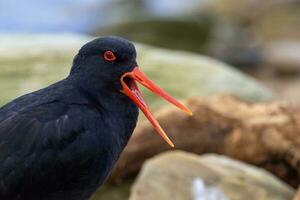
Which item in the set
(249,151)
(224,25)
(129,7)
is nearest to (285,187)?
(249,151)

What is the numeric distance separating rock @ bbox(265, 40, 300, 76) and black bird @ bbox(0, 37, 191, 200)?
10075 millimetres

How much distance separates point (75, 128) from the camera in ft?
16.9

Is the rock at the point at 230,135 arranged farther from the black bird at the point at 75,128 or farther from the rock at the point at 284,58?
the rock at the point at 284,58

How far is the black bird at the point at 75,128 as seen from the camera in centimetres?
506

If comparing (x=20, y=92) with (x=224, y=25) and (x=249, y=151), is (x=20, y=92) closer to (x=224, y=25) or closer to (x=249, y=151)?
(x=249, y=151)

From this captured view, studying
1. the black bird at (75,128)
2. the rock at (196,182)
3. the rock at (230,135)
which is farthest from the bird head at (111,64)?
the rock at (230,135)

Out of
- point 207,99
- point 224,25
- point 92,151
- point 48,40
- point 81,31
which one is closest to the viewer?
point 92,151

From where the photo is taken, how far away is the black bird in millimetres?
5062

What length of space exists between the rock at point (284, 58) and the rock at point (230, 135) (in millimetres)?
7856

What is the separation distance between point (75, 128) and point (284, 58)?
11.1m

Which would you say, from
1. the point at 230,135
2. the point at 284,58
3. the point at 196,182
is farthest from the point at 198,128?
the point at 284,58

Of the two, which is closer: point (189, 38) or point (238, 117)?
point (238, 117)

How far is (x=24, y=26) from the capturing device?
1961cm

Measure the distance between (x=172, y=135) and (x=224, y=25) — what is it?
1003 cm
